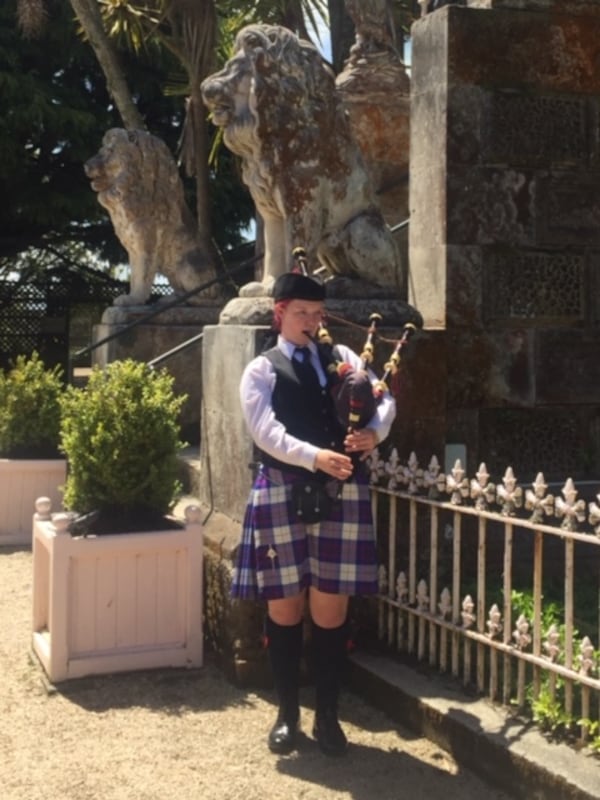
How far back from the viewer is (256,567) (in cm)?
412

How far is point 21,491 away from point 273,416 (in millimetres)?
4761

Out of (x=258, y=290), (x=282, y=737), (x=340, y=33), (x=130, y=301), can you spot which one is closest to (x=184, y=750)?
(x=282, y=737)

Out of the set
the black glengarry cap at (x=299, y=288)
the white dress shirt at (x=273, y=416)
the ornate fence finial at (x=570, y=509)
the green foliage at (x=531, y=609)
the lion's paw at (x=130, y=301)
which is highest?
the lion's paw at (x=130, y=301)

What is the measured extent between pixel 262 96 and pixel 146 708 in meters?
2.90

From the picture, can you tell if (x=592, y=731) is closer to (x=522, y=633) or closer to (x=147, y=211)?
(x=522, y=633)

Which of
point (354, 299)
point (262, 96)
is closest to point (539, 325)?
point (354, 299)

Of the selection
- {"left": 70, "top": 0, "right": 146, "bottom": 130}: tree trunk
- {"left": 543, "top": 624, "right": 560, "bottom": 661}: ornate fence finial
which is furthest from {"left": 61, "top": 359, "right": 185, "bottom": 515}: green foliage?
{"left": 70, "top": 0, "right": 146, "bottom": 130}: tree trunk

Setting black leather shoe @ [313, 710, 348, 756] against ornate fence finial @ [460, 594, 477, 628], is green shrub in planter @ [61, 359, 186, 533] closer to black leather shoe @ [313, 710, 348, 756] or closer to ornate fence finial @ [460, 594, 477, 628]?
black leather shoe @ [313, 710, 348, 756]

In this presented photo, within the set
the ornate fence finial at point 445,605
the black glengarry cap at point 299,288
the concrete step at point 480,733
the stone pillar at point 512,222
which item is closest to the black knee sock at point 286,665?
the concrete step at point 480,733

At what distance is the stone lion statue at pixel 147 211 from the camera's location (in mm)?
9547

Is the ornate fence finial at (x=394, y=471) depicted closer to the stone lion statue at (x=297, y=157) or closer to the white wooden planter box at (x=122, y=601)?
the white wooden planter box at (x=122, y=601)

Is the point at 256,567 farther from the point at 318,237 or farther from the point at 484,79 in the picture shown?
the point at 484,79

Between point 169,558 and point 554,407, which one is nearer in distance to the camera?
point 169,558

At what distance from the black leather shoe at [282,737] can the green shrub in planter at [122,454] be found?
4.29 feet
